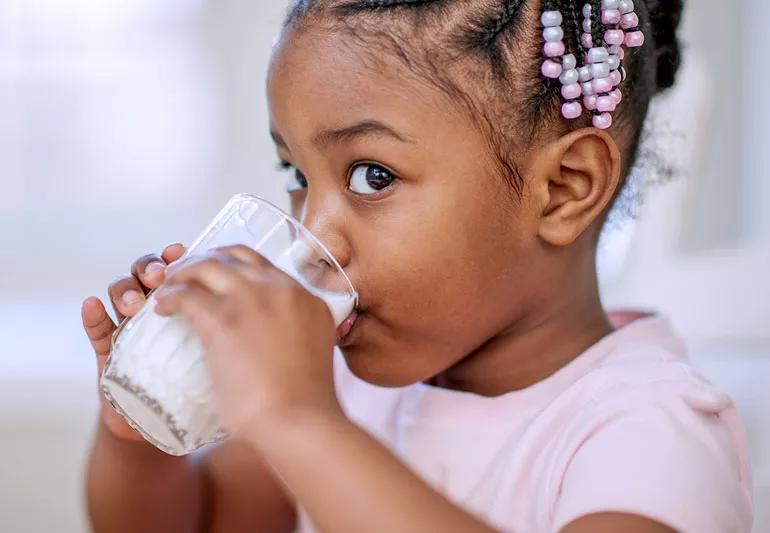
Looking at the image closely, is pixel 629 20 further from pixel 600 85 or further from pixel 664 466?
pixel 664 466

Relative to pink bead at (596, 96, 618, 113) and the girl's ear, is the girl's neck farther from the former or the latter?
pink bead at (596, 96, 618, 113)

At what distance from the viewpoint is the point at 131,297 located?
94 centimetres

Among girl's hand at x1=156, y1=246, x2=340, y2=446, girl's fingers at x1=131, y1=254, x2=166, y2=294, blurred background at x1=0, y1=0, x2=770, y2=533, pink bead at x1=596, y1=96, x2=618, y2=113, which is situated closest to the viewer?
girl's hand at x1=156, y1=246, x2=340, y2=446

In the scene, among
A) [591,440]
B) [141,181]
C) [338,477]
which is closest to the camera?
[338,477]

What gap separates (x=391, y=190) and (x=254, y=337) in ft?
0.82

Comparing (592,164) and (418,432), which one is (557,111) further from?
(418,432)

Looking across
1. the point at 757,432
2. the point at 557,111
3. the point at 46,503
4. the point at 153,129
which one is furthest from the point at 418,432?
the point at 153,129

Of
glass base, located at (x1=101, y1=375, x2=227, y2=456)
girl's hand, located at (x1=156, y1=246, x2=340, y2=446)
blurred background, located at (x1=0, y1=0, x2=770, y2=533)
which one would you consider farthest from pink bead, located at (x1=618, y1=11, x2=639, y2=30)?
blurred background, located at (x1=0, y1=0, x2=770, y2=533)

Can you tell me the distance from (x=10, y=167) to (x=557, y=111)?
156 centimetres

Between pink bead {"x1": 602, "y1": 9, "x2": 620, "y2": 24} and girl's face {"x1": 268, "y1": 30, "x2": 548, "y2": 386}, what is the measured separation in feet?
0.53

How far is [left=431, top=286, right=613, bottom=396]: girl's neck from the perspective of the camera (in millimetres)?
1086

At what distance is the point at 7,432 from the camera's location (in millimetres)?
1975

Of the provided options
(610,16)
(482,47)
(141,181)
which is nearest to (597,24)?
(610,16)

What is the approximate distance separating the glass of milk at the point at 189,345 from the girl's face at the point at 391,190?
86 mm
